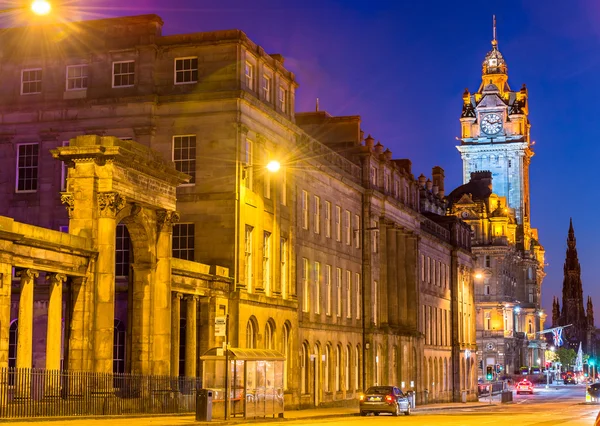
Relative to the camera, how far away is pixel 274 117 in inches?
2128

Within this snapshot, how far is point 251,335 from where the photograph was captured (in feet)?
169

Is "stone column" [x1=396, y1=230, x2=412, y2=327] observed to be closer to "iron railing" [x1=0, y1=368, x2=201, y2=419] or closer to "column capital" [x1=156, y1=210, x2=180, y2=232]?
"iron railing" [x1=0, y1=368, x2=201, y2=419]

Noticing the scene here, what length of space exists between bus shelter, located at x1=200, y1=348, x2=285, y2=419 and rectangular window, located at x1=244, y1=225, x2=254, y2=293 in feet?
30.3

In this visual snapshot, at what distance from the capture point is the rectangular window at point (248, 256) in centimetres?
5106

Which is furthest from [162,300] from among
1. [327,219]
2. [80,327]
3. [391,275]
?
[391,275]

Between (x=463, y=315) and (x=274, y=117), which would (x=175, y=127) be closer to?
(x=274, y=117)

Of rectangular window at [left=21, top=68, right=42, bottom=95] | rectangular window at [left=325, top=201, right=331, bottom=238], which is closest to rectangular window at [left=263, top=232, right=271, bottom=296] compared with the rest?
rectangular window at [left=325, top=201, right=331, bottom=238]

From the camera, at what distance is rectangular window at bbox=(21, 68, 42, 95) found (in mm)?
51844

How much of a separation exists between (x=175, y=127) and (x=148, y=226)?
10337 millimetres

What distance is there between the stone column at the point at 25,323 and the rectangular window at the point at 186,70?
18717 mm

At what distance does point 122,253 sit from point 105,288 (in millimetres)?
12327

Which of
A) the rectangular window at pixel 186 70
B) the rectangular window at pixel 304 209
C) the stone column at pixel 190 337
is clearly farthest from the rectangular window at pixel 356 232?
the stone column at pixel 190 337

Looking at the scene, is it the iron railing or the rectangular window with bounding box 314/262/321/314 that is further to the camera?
the rectangular window with bounding box 314/262/321/314

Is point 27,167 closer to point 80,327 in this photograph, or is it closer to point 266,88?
point 266,88
